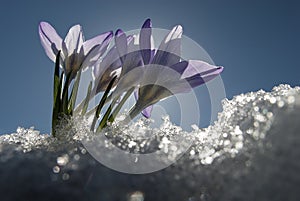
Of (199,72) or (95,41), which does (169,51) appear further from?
(95,41)

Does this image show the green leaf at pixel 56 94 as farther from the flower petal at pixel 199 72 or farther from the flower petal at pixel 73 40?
the flower petal at pixel 199 72

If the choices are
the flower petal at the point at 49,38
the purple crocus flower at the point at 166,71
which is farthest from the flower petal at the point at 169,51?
the flower petal at the point at 49,38

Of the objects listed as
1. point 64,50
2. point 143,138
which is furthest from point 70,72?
point 143,138

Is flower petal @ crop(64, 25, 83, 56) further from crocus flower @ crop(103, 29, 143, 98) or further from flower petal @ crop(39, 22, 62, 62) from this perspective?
crocus flower @ crop(103, 29, 143, 98)

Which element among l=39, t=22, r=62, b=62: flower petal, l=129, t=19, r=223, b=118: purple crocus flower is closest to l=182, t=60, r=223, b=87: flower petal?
l=129, t=19, r=223, b=118: purple crocus flower

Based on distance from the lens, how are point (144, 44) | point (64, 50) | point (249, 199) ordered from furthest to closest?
point (64, 50)
point (144, 44)
point (249, 199)

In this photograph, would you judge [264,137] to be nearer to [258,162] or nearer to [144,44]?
[258,162]
